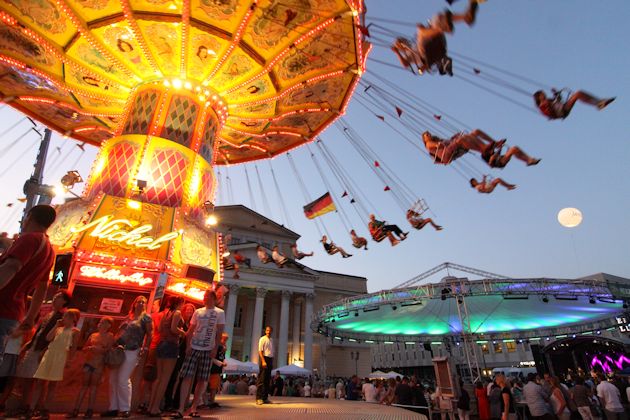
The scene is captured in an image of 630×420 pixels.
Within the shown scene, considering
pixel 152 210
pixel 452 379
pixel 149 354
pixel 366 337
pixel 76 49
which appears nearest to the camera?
pixel 149 354

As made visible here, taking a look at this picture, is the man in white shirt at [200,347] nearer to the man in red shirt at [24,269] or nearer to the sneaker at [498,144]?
the man in red shirt at [24,269]

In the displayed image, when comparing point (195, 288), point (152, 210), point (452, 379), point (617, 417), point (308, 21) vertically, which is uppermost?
point (308, 21)

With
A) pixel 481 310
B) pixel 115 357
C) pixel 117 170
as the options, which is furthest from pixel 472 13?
pixel 481 310

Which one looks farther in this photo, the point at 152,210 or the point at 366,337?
the point at 366,337

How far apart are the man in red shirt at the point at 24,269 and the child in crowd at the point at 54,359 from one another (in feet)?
6.19

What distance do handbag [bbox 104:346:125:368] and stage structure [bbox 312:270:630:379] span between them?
1775 centimetres

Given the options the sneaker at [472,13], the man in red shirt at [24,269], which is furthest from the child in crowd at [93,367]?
the sneaker at [472,13]

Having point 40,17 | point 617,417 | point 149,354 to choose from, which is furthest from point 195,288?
point 617,417

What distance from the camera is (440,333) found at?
115 ft

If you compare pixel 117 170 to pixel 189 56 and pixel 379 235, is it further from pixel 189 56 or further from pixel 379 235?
pixel 379 235

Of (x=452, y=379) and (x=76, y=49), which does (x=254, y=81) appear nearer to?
(x=76, y=49)

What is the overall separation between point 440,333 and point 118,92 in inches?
1334

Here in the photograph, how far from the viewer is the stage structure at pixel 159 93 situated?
31.4 ft

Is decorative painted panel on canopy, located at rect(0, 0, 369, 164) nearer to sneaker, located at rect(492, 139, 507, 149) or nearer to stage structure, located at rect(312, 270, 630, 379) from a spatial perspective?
sneaker, located at rect(492, 139, 507, 149)
